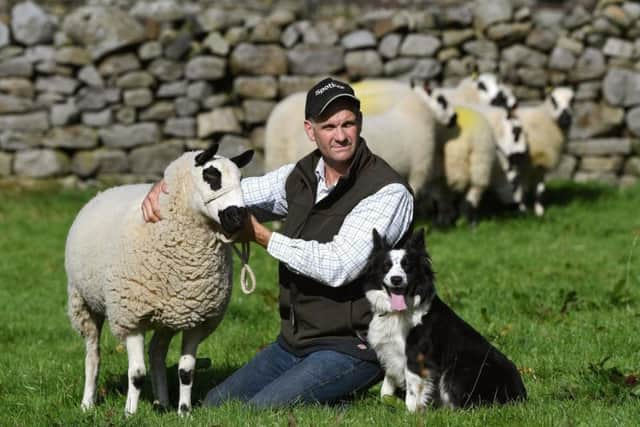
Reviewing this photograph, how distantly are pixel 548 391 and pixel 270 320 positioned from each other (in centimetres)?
272

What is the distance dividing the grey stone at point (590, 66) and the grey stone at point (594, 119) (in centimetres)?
38

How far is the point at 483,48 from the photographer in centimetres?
1497

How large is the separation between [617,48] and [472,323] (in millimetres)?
8941

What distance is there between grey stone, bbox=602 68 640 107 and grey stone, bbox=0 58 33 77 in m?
7.72

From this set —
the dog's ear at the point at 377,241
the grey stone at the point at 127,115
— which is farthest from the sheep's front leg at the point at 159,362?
the grey stone at the point at 127,115

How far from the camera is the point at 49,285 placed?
9.27 meters

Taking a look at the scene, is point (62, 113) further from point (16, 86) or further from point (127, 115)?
point (127, 115)

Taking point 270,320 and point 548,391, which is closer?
point 548,391

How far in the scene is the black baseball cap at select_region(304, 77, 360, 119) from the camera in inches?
197

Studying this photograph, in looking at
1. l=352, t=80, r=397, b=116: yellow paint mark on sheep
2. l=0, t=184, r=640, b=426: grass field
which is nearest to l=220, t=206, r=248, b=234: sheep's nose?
l=0, t=184, r=640, b=426: grass field

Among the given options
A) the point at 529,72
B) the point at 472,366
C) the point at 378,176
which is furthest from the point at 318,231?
the point at 529,72

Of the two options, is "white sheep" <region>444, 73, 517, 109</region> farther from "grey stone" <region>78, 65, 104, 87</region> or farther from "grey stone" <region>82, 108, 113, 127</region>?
"grey stone" <region>78, 65, 104, 87</region>

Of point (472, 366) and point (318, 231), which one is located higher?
point (318, 231)

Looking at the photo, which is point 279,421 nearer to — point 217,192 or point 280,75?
point 217,192
